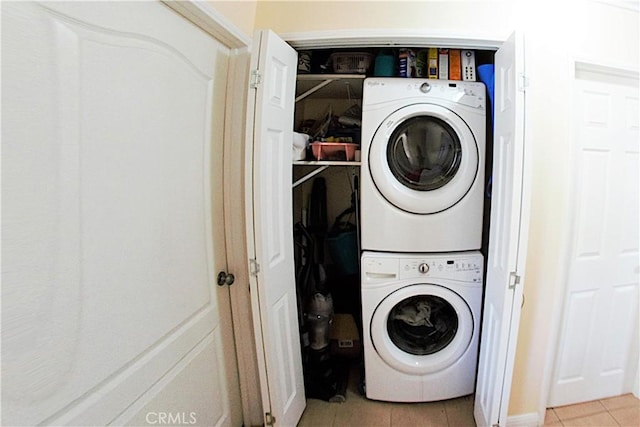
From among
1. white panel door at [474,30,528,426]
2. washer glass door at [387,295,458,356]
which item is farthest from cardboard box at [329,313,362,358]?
white panel door at [474,30,528,426]

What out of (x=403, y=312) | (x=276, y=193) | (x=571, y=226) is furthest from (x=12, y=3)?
(x=571, y=226)

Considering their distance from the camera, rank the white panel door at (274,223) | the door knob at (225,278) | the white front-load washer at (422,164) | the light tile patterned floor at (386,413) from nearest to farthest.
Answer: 1. the white panel door at (274,223)
2. the door knob at (225,278)
3. the white front-load washer at (422,164)
4. the light tile patterned floor at (386,413)

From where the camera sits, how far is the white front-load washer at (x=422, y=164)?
156 centimetres

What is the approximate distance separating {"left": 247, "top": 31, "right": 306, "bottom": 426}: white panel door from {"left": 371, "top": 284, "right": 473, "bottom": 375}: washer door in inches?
20.0

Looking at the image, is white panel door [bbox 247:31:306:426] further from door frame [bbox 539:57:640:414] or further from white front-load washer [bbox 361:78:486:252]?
door frame [bbox 539:57:640:414]

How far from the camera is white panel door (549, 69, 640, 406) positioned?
1.60m

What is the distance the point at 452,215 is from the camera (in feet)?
5.30

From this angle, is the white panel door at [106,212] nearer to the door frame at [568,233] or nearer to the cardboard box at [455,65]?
the cardboard box at [455,65]

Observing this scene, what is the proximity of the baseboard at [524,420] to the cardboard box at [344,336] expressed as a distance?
36.1 inches

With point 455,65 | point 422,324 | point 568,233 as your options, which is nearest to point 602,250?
point 568,233

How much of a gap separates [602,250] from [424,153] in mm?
1152

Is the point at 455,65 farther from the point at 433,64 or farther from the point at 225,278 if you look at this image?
the point at 225,278

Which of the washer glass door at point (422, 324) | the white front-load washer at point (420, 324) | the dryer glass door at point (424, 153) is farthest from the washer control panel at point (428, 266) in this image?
the dryer glass door at point (424, 153)

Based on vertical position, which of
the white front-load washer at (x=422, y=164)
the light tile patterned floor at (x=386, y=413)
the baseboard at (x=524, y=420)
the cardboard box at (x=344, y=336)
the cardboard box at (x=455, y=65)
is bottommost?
the light tile patterned floor at (x=386, y=413)
